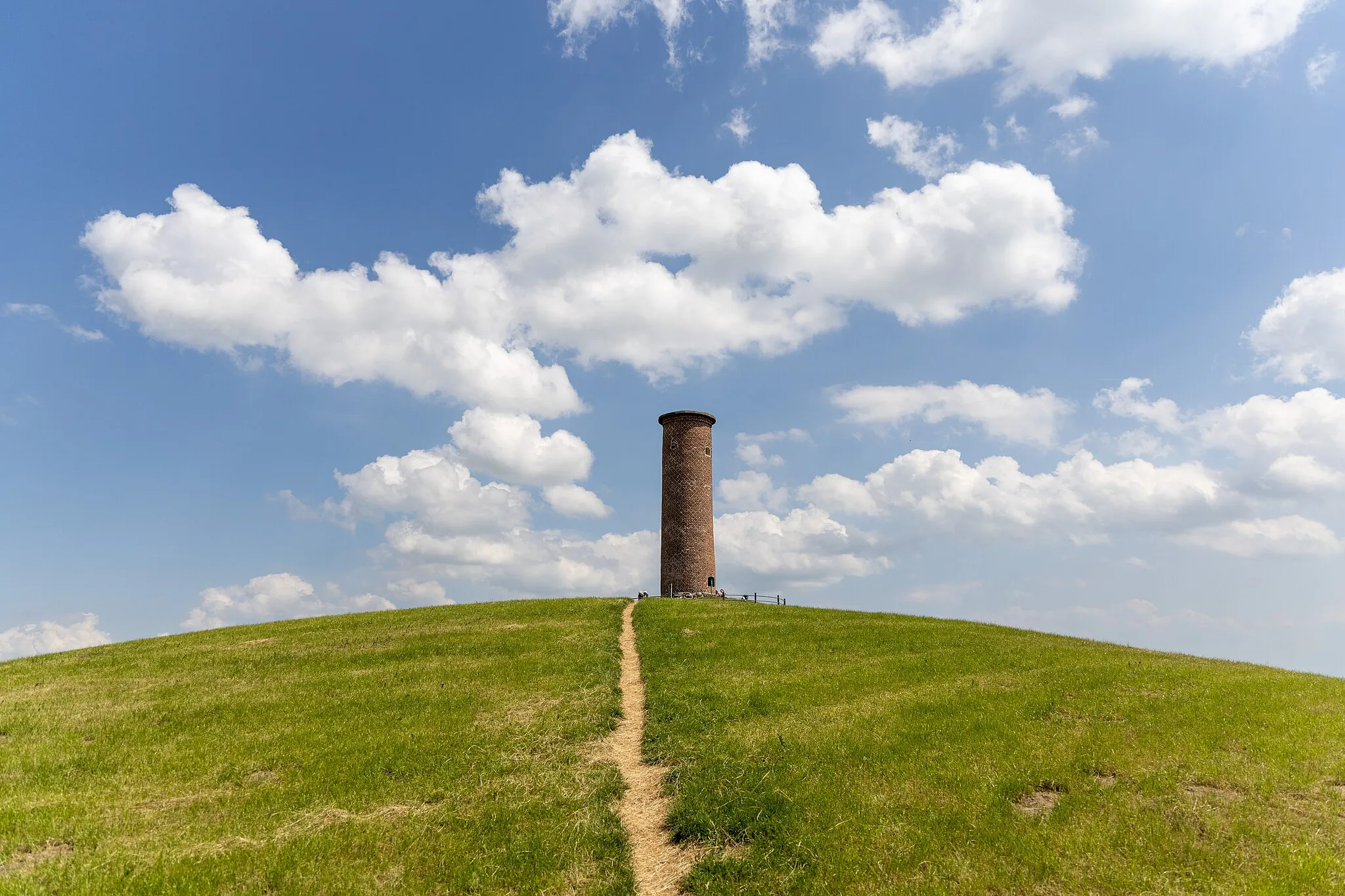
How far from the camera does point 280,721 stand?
20203 millimetres

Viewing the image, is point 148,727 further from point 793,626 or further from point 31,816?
point 793,626

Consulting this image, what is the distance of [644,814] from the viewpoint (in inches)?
554

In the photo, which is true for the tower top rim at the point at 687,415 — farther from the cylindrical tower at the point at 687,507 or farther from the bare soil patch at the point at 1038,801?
the bare soil patch at the point at 1038,801

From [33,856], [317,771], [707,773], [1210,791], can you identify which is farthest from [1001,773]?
[33,856]

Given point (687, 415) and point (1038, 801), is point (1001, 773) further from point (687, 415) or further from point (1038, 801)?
point (687, 415)

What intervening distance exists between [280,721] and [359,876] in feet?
33.3

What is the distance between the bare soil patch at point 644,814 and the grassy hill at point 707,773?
32 cm

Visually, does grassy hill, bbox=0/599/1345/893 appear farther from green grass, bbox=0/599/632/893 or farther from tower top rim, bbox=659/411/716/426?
tower top rim, bbox=659/411/716/426

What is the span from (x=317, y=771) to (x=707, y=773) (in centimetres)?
876

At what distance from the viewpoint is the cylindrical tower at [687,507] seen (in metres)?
48.8

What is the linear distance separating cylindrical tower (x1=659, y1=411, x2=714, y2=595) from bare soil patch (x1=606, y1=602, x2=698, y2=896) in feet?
89.3

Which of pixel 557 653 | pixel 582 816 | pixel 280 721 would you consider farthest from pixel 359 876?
pixel 557 653

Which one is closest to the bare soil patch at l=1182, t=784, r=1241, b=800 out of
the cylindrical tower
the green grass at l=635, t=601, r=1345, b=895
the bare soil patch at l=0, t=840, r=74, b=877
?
the green grass at l=635, t=601, r=1345, b=895

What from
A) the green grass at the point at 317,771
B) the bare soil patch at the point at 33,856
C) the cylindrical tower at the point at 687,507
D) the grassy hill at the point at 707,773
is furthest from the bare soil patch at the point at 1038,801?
the cylindrical tower at the point at 687,507
